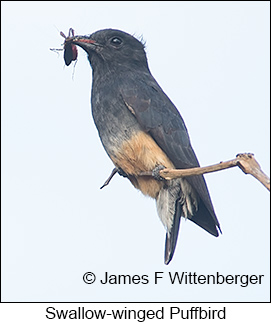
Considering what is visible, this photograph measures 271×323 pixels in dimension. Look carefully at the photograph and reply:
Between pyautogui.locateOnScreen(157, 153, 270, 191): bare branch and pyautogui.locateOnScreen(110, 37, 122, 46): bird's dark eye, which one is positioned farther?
pyautogui.locateOnScreen(110, 37, 122, 46): bird's dark eye

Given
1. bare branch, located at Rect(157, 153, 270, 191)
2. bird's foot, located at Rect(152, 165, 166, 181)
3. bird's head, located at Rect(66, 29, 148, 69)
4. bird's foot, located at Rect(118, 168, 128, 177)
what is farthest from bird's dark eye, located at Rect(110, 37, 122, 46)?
bare branch, located at Rect(157, 153, 270, 191)

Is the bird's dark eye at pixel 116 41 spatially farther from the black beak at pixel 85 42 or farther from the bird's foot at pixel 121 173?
the bird's foot at pixel 121 173

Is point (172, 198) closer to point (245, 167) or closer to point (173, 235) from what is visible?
point (173, 235)

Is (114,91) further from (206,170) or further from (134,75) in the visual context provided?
(206,170)

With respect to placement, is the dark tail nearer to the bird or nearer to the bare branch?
the bird

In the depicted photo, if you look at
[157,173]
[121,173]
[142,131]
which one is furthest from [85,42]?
[157,173]
